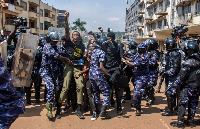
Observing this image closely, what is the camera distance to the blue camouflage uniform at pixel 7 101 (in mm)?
2256

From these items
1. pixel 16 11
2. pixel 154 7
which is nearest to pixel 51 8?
pixel 16 11

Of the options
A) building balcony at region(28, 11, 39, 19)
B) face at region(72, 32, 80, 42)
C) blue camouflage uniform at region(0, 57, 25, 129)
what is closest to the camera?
blue camouflage uniform at region(0, 57, 25, 129)

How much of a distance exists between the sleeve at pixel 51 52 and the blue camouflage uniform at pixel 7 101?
6.40 feet

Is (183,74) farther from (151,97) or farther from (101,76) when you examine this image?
(151,97)

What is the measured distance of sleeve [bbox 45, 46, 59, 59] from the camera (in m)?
4.36

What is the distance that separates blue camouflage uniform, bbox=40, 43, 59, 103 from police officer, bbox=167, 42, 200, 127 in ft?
8.83

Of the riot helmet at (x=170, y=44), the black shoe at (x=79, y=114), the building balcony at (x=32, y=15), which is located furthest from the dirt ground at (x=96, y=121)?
the building balcony at (x=32, y=15)

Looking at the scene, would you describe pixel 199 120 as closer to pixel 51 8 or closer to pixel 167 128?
pixel 167 128

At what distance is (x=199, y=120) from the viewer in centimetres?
424

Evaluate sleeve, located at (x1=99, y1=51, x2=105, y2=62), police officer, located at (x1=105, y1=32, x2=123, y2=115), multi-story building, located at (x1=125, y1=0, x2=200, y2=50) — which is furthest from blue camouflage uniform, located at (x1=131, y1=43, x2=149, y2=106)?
multi-story building, located at (x1=125, y1=0, x2=200, y2=50)

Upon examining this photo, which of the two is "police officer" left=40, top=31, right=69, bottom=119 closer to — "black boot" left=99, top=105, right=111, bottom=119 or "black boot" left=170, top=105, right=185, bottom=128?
"black boot" left=99, top=105, right=111, bottom=119

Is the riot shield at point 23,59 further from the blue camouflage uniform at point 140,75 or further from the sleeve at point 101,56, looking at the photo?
the blue camouflage uniform at point 140,75

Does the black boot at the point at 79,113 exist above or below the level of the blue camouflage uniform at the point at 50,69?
below

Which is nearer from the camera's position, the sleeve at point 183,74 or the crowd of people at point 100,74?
the sleeve at point 183,74
